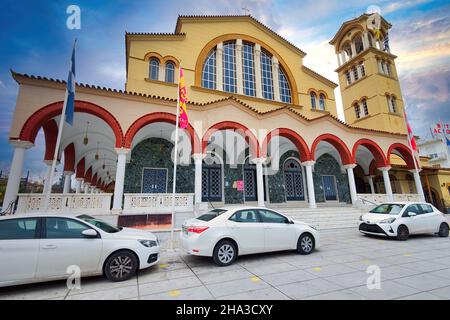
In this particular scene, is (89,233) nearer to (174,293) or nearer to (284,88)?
(174,293)

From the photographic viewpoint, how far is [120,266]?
464cm

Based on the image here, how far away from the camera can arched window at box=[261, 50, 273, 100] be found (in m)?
18.3

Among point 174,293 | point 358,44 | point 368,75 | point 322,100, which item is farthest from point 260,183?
point 358,44

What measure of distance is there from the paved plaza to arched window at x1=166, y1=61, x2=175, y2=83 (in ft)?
41.8

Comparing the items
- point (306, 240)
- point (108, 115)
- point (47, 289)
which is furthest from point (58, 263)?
point (108, 115)

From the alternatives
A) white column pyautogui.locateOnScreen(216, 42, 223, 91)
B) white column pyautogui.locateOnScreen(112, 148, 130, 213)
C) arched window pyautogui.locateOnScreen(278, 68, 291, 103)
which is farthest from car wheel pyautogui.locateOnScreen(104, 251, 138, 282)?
arched window pyautogui.locateOnScreen(278, 68, 291, 103)

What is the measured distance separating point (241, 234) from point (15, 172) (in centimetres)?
964

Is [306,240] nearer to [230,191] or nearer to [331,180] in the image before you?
[230,191]

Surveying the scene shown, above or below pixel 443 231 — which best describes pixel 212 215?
above

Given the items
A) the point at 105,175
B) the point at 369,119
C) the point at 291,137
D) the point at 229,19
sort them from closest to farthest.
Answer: the point at 291,137
the point at 229,19
the point at 369,119
the point at 105,175

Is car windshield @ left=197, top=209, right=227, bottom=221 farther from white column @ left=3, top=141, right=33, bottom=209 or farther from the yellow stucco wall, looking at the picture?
the yellow stucco wall

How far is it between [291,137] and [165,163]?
8.86m

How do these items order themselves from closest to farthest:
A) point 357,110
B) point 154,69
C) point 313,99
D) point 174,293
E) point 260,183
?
1. point 174,293
2. point 260,183
3. point 154,69
4. point 313,99
5. point 357,110
